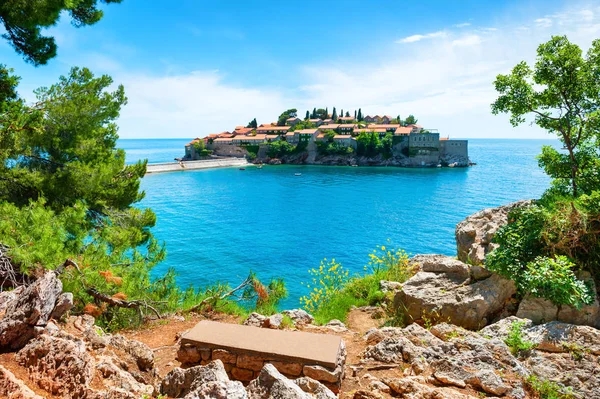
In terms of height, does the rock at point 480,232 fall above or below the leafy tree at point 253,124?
below

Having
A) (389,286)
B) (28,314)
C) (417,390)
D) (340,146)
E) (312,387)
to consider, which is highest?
(340,146)

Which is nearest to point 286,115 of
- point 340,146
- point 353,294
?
point 340,146

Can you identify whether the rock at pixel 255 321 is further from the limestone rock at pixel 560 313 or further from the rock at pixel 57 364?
the limestone rock at pixel 560 313

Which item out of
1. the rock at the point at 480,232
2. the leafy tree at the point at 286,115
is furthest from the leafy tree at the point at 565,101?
the leafy tree at the point at 286,115

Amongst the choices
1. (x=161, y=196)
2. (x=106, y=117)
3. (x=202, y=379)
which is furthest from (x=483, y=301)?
(x=161, y=196)

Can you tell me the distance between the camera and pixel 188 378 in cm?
393

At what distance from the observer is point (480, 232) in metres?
10.4

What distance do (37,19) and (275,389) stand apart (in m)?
9.06

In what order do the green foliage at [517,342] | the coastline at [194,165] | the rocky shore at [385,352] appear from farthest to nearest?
the coastline at [194,165] < the green foliage at [517,342] < the rocky shore at [385,352]

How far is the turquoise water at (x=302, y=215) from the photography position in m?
23.7

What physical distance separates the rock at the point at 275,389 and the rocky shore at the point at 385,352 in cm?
1

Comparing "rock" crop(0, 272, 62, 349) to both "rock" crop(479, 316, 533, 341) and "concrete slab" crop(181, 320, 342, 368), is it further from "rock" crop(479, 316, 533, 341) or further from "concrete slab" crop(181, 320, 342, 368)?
"rock" crop(479, 316, 533, 341)

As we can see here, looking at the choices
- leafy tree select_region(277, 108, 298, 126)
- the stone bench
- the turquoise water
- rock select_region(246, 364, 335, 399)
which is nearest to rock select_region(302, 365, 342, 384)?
the stone bench

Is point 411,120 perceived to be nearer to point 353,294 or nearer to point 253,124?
point 253,124
